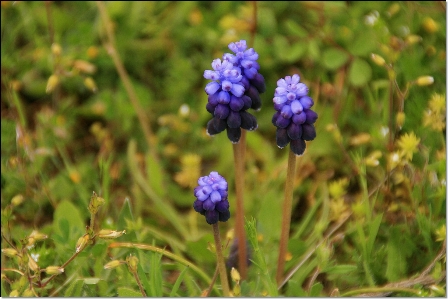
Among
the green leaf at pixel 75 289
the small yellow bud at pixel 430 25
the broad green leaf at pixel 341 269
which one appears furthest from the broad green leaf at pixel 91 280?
the small yellow bud at pixel 430 25

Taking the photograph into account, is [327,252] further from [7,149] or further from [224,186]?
[7,149]

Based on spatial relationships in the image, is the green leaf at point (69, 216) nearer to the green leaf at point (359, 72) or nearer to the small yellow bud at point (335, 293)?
the small yellow bud at point (335, 293)

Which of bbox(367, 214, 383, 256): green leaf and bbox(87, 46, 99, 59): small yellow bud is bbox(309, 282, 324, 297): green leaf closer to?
bbox(367, 214, 383, 256): green leaf

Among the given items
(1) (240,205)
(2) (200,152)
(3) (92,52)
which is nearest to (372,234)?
(1) (240,205)

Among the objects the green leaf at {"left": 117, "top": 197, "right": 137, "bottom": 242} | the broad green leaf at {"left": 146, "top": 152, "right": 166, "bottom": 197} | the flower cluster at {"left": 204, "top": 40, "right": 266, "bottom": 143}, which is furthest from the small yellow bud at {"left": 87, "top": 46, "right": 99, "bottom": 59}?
the flower cluster at {"left": 204, "top": 40, "right": 266, "bottom": 143}

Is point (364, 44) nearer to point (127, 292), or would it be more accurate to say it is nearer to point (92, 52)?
point (92, 52)
